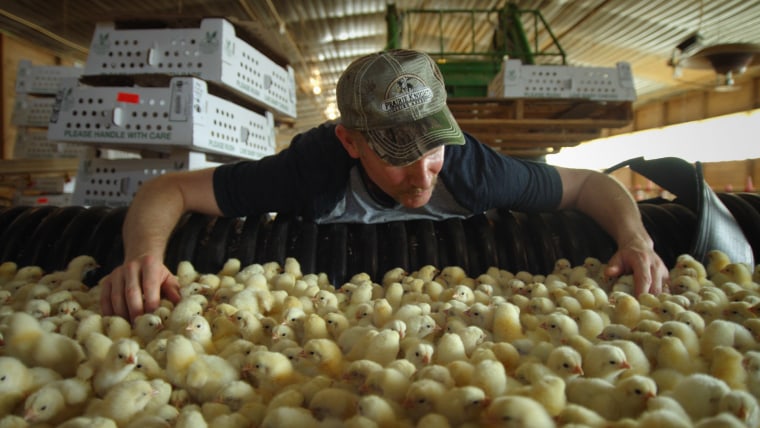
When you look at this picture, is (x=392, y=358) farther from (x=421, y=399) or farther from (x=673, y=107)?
(x=673, y=107)

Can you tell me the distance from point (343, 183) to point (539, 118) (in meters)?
2.49

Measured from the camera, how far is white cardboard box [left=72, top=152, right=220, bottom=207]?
2.36 m

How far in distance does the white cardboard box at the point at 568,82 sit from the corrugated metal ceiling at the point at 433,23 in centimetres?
85

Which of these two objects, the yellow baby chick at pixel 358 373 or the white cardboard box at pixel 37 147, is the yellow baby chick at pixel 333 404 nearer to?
the yellow baby chick at pixel 358 373

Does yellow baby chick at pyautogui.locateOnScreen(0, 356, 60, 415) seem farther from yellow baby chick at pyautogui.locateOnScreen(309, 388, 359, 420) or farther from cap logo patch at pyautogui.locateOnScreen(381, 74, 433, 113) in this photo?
cap logo patch at pyautogui.locateOnScreen(381, 74, 433, 113)

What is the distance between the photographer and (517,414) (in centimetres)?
54

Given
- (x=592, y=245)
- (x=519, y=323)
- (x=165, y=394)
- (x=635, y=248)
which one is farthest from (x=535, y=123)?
(x=165, y=394)

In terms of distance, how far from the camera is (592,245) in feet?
5.15

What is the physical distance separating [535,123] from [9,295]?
2955mm

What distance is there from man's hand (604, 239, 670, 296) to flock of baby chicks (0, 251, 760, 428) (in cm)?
3

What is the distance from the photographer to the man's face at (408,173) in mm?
1189

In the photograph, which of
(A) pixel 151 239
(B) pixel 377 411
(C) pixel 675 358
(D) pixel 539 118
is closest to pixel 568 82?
(D) pixel 539 118

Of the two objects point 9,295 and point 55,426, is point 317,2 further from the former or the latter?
point 55,426

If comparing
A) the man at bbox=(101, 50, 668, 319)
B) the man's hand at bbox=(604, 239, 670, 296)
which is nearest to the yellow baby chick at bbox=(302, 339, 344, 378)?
the man at bbox=(101, 50, 668, 319)
